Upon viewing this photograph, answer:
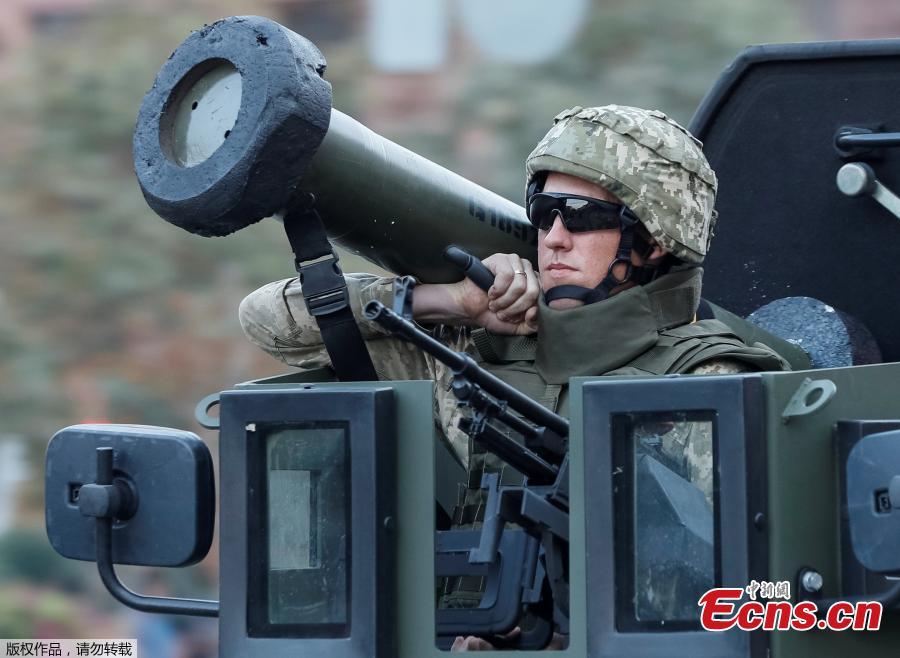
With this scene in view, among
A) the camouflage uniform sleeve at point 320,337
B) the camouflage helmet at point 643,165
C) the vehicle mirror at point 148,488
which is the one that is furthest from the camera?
the camouflage uniform sleeve at point 320,337

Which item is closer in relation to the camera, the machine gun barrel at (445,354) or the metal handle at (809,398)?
the metal handle at (809,398)

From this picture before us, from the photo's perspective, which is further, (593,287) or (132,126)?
(132,126)

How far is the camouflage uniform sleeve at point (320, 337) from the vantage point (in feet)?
11.6

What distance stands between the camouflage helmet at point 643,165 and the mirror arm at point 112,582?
1.10 m

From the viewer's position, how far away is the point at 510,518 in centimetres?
284

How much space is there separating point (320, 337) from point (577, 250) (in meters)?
0.61

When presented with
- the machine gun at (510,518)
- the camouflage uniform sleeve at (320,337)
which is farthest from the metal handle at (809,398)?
the camouflage uniform sleeve at (320,337)

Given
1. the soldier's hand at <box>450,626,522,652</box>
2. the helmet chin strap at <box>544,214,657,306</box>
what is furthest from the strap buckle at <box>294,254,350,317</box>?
the soldier's hand at <box>450,626,522,652</box>

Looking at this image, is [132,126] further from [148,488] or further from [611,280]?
[148,488]

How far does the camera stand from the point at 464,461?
Result: 3428mm

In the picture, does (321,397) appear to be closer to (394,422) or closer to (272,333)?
(394,422)

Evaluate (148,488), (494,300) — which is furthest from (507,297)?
(148,488)

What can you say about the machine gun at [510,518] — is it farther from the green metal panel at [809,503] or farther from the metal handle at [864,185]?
the metal handle at [864,185]

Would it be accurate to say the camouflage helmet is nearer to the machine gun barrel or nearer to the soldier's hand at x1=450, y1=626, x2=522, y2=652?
the machine gun barrel
